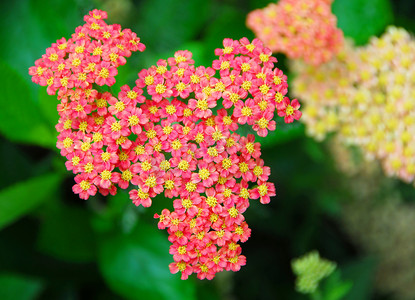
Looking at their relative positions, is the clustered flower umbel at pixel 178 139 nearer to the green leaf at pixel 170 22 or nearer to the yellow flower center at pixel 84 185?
the yellow flower center at pixel 84 185

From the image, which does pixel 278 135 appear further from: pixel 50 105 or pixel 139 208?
pixel 50 105

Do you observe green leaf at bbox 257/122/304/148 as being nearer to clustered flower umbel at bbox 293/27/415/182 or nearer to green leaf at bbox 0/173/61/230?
clustered flower umbel at bbox 293/27/415/182

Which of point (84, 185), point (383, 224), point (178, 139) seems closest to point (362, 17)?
point (383, 224)

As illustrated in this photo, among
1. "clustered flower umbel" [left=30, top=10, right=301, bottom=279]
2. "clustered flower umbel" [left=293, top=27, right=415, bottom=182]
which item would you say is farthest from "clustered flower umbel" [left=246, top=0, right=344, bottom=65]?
"clustered flower umbel" [left=30, top=10, right=301, bottom=279]

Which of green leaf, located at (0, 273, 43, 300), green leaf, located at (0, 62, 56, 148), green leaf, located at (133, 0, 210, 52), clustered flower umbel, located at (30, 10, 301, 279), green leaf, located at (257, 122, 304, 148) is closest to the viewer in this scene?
clustered flower umbel, located at (30, 10, 301, 279)

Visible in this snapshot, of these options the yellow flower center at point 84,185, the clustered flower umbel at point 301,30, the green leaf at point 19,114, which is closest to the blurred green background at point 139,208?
the green leaf at point 19,114
